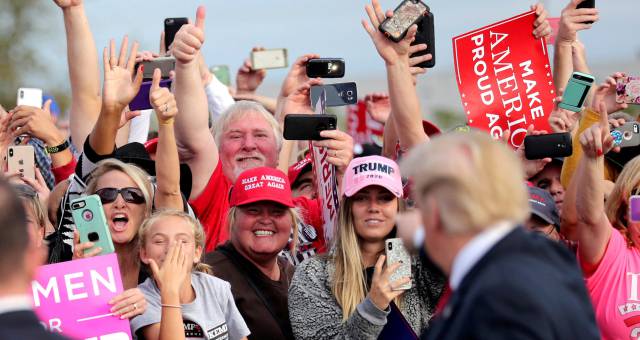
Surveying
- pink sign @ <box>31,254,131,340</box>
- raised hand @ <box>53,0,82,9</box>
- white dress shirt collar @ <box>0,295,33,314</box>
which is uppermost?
raised hand @ <box>53,0,82,9</box>

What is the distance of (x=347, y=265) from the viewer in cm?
580

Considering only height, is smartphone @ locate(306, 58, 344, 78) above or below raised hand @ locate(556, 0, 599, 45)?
below

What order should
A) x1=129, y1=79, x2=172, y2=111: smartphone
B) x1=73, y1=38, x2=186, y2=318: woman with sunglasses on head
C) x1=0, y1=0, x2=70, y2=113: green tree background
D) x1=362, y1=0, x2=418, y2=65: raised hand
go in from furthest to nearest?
x1=0, y1=0, x2=70, y2=113: green tree background, x1=129, y1=79, x2=172, y2=111: smartphone, x1=362, y1=0, x2=418, y2=65: raised hand, x1=73, y1=38, x2=186, y2=318: woman with sunglasses on head

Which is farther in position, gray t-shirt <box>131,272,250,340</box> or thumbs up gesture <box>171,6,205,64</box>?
thumbs up gesture <box>171,6,205,64</box>

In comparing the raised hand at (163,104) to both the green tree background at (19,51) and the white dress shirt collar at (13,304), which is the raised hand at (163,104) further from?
the green tree background at (19,51)

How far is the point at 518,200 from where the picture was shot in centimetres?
341

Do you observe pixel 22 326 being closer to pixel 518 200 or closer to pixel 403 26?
pixel 518 200

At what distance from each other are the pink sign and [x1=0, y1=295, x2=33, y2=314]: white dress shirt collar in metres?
2.12

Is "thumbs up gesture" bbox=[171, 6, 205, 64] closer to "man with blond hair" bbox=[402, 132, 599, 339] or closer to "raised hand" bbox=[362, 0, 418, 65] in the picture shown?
"raised hand" bbox=[362, 0, 418, 65]

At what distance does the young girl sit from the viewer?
5.39m

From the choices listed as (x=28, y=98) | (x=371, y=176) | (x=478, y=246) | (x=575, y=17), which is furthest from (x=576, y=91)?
A: (x=478, y=246)

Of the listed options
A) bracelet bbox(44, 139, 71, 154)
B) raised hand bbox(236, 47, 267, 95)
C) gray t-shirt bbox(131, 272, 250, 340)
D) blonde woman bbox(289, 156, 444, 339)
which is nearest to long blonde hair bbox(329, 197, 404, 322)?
blonde woman bbox(289, 156, 444, 339)

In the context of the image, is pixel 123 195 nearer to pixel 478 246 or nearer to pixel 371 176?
pixel 371 176

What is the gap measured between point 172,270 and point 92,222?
1.50 feet
